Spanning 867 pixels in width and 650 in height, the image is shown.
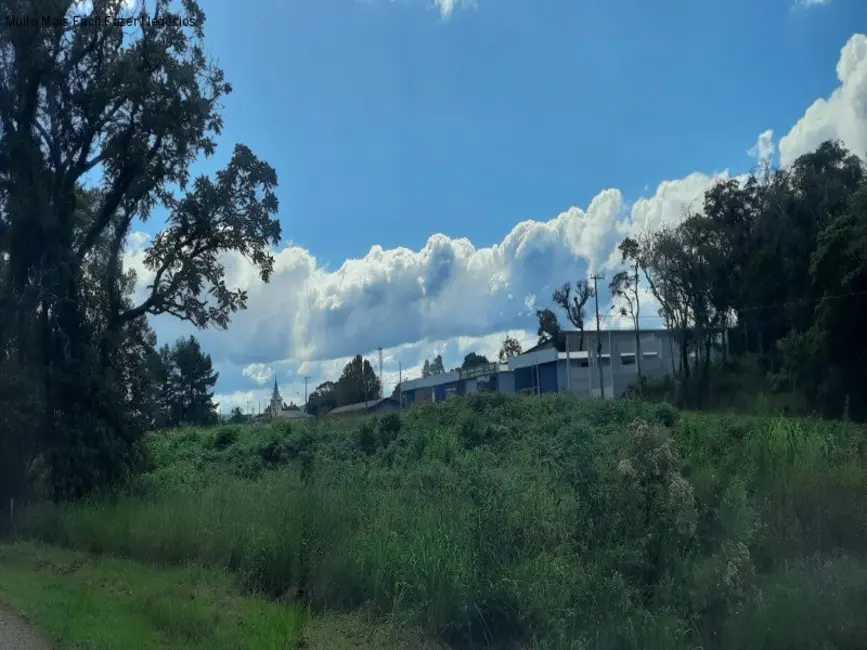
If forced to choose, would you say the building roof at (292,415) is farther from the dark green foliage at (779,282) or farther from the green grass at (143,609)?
the green grass at (143,609)

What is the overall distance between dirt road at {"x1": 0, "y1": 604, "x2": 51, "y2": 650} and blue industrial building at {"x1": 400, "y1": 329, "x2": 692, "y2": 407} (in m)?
66.9

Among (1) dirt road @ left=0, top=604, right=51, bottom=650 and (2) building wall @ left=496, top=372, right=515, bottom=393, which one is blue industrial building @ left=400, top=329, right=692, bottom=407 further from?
(1) dirt road @ left=0, top=604, right=51, bottom=650

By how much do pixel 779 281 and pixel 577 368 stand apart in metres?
24.6

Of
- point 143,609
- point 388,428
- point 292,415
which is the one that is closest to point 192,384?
point 292,415

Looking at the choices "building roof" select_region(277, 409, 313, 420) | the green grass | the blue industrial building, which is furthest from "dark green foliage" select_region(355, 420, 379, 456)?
the blue industrial building

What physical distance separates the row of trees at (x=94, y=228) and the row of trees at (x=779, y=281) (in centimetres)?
2416

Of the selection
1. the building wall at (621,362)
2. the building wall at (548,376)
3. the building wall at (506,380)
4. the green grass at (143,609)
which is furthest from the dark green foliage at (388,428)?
the building wall at (506,380)

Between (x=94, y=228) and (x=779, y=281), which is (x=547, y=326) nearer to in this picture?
(x=779, y=281)

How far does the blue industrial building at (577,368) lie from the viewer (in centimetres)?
7928

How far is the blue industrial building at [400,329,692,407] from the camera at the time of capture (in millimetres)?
79281

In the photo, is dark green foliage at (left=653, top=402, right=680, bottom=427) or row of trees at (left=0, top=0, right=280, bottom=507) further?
dark green foliage at (left=653, top=402, right=680, bottom=427)

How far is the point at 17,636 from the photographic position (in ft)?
31.1

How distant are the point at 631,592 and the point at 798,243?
53809mm

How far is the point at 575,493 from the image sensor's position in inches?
429
